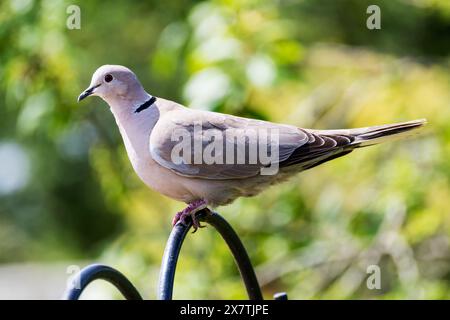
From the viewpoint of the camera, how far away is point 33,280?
6898 millimetres

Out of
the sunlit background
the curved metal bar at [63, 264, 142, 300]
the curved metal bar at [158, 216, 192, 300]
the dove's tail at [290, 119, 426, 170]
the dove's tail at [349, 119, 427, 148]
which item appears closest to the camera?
the curved metal bar at [63, 264, 142, 300]

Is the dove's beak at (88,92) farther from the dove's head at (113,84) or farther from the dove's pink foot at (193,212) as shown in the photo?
the dove's pink foot at (193,212)

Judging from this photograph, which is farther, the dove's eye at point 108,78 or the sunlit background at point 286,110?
the sunlit background at point 286,110

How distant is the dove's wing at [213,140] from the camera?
106 inches

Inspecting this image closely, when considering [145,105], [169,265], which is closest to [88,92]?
[145,105]

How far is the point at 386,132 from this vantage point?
2.71 metres

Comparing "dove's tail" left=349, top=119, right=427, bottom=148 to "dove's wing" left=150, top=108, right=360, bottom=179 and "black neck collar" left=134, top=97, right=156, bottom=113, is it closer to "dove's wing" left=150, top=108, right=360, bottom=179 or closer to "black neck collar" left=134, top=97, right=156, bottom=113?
"dove's wing" left=150, top=108, right=360, bottom=179

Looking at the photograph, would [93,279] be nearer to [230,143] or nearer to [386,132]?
[230,143]

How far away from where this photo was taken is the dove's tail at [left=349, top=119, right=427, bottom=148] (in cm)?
263

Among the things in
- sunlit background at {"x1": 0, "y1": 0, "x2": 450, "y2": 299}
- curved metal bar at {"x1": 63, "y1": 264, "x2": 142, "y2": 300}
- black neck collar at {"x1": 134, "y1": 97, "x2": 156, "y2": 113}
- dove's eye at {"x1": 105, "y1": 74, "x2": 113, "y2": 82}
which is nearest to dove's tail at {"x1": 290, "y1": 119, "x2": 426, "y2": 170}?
black neck collar at {"x1": 134, "y1": 97, "x2": 156, "y2": 113}

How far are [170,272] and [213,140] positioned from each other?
0.73m

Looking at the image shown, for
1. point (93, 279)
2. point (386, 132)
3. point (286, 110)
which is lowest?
point (93, 279)

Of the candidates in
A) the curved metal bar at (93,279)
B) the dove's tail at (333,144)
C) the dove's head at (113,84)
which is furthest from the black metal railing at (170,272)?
the dove's head at (113,84)

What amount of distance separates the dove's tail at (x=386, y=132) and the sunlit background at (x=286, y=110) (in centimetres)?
96
